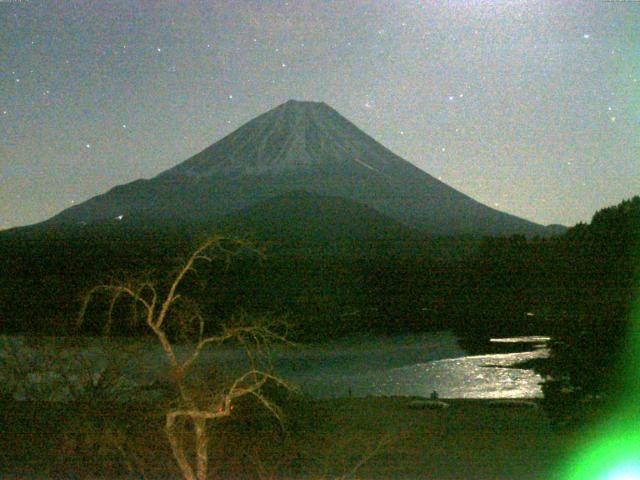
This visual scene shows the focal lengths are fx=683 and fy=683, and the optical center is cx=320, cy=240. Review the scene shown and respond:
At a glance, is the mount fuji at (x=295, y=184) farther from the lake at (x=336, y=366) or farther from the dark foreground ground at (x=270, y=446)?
the dark foreground ground at (x=270, y=446)

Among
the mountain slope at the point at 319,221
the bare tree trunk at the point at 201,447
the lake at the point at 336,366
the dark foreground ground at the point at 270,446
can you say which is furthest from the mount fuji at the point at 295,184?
the bare tree trunk at the point at 201,447

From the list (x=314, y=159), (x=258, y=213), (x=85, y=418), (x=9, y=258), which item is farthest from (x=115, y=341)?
(x=314, y=159)

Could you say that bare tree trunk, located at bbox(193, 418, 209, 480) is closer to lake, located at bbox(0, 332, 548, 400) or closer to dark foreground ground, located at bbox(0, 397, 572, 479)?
lake, located at bbox(0, 332, 548, 400)

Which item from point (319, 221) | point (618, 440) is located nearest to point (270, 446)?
point (618, 440)

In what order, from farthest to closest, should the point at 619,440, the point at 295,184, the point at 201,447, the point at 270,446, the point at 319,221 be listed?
the point at 295,184 → the point at 319,221 → the point at 270,446 → the point at 619,440 → the point at 201,447

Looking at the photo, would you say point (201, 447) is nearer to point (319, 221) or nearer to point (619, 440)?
point (619, 440)

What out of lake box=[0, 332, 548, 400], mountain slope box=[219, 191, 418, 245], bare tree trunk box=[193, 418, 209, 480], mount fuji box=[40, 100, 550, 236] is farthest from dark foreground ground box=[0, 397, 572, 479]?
mount fuji box=[40, 100, 550, 236]

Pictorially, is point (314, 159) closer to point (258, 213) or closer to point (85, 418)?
point (258, 213)
